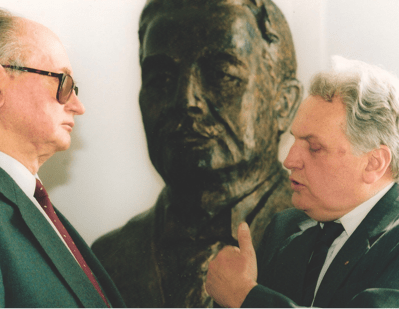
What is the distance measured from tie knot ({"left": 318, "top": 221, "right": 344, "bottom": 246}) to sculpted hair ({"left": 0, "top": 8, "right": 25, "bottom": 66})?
1073mm

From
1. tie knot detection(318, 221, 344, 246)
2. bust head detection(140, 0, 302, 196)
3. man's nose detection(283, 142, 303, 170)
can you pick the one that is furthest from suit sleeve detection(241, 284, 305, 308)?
bust head detection(140, 0, 302, 196)

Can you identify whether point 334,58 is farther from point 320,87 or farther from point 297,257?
point 297,257

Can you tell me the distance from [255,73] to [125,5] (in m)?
0.68

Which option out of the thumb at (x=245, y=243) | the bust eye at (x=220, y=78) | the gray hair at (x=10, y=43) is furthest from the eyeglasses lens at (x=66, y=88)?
the thumb at (x=245, y=243)

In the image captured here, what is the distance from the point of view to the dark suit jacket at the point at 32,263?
1.10 meters

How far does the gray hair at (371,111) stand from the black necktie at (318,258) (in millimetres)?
250

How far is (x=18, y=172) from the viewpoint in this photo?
4.29 feet

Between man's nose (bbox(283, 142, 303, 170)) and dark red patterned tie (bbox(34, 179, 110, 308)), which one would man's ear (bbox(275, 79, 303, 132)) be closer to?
man's nose (bbox(283, 142, 303, 170))

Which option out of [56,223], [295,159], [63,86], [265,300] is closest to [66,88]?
[63,86]

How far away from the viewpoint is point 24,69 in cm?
133

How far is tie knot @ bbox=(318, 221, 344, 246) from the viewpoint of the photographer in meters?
1.33

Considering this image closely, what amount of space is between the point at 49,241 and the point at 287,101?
1109mm

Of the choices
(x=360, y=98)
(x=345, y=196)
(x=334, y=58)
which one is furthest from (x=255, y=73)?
(x=345, y=196)

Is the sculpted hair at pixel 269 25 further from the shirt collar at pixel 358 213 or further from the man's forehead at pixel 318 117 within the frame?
the shirt collar at pixel 358 213
